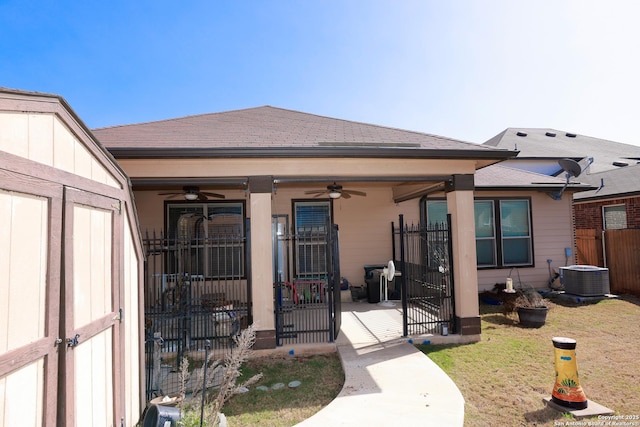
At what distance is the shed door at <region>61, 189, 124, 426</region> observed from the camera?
95.3 inches

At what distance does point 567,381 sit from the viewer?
3.92 metres

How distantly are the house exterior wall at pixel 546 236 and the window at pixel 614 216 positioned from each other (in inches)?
144

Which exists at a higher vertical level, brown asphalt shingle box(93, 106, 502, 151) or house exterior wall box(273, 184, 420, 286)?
brown asphalt shingle box(93, 106, 502, 151)

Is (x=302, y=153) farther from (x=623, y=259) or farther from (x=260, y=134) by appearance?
(x=623, y=259)

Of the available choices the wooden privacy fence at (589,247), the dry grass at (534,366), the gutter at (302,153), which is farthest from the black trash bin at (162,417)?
the wooden privacy fence at (589,247)

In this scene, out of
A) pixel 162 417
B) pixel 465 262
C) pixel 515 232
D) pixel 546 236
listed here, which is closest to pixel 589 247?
pixel 546 236

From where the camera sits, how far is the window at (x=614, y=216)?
1243 cm

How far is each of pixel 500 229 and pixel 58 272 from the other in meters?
10.7

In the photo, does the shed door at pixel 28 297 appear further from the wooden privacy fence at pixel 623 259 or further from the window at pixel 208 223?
the wooden privacy fence at pixel 623 259

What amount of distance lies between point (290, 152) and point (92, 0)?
17.3 ft

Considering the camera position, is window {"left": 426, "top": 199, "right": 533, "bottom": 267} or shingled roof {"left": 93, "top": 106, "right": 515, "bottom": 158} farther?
window {"left": 426, "top": 199, "right": 533, "bottom": 267}

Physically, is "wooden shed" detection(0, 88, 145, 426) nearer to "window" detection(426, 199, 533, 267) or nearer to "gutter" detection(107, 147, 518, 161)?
"gutter" detection(107, 147, 518, 161)

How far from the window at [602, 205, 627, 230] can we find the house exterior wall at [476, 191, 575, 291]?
12.0 ft

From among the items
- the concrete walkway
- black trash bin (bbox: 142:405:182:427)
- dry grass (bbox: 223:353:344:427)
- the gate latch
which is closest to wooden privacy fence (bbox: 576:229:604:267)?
the concrete walkway
